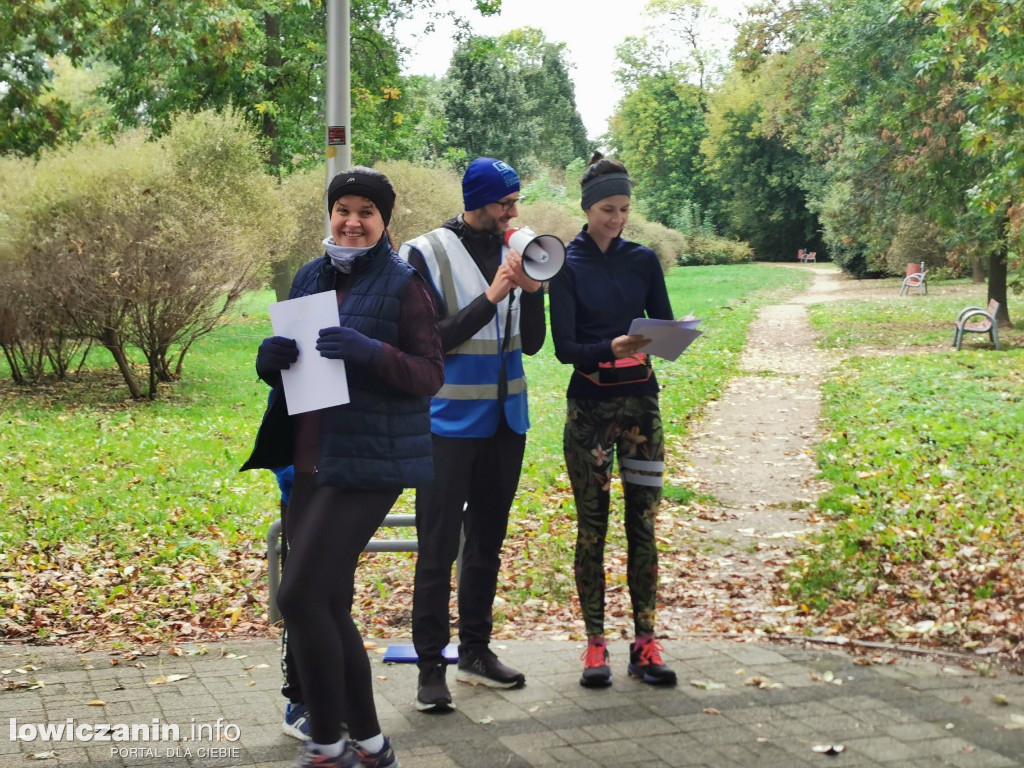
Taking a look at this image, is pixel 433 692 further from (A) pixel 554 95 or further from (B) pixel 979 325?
(A) pixel 554 95

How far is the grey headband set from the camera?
516cm

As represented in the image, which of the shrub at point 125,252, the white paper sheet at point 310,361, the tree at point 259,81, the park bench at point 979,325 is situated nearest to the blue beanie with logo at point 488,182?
the white paper sheet at point 310,361

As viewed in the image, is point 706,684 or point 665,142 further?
point 665,142

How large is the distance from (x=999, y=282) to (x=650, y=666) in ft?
74.4

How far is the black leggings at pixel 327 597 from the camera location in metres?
3.96

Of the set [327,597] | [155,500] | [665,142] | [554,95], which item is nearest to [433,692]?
[327,597]

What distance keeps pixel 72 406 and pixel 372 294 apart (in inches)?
512

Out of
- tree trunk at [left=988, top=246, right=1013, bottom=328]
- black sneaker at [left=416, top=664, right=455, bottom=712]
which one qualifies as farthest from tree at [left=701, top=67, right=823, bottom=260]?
black sneaker at [left=416, top=664, right=455, bottom=712]

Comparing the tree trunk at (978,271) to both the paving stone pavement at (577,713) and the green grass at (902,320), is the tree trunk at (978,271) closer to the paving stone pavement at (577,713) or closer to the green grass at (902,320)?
the green grass at (902,320)

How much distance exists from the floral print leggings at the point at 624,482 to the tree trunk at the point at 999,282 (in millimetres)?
21276

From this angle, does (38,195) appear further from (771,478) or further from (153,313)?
(771,478)

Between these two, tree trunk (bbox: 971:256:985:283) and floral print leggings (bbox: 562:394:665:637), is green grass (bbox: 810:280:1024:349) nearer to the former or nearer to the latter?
tree trunk (bbox: 971:256:985:283)

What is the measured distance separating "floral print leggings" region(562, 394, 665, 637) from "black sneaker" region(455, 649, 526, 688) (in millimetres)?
376

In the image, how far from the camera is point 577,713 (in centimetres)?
492
